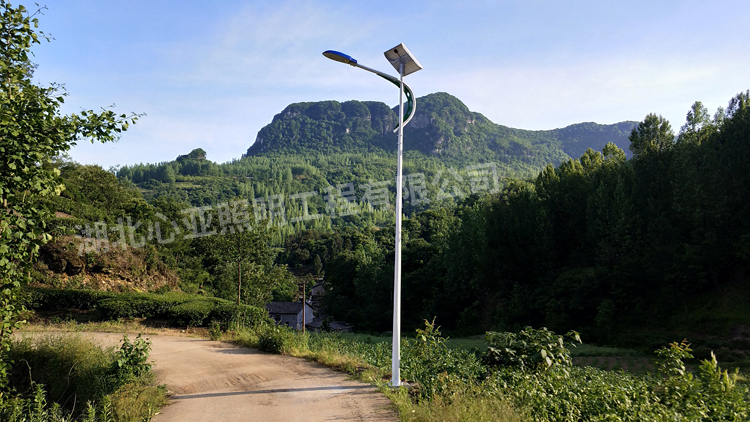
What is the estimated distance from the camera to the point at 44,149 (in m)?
5.35

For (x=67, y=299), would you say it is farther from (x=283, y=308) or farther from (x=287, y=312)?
(x=283, y=308)

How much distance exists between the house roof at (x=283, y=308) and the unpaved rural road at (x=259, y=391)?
53.7 meters

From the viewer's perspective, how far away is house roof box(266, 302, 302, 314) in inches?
2512

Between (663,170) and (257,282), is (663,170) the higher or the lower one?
the higher one

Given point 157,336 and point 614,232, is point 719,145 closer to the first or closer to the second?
point 614,232

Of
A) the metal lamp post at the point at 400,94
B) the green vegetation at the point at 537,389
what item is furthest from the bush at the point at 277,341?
the metal lamp post at the point at 400,94

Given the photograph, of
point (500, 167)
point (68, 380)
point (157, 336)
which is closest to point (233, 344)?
point (157, 336)

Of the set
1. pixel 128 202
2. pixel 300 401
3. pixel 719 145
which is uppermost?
pixel 719 145

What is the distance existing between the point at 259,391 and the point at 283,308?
5900cm

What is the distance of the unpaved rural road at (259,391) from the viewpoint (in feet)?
21.6

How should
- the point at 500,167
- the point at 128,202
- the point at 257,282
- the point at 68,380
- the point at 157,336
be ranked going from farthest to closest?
1. the point at 500,167
2. the point at 128,202
3. the point at 257,282
4. the point at 157,336
5. the point at 68,380

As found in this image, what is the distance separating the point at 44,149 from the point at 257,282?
16.6 meters

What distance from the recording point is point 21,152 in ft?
16.9

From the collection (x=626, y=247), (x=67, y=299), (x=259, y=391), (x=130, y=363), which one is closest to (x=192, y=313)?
(x=67, y=299)
